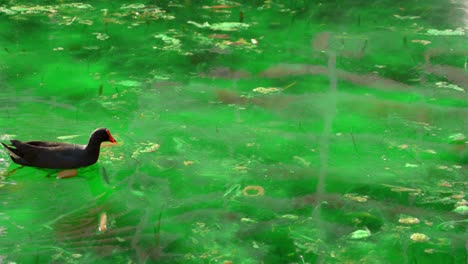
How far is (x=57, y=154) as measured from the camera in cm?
448

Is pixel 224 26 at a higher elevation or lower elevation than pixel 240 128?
higher

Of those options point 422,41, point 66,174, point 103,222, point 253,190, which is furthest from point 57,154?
point 422,41

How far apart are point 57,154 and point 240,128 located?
4.05 feet

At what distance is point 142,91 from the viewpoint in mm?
5543

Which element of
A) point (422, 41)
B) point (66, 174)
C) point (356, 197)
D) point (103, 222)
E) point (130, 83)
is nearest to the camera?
point (103, 222)

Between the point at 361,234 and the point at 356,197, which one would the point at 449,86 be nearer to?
the point at 356,197

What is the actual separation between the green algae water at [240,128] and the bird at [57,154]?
72mm

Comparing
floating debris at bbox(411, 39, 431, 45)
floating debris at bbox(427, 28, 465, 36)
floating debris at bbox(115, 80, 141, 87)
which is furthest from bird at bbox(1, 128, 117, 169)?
floating debris at bbox(427, 28, 465, 36)

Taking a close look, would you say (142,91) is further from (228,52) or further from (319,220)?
(319,220)

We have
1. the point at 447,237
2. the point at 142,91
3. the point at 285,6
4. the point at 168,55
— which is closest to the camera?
the point at 447,237

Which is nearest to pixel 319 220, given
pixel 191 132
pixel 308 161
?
pixel 308 161

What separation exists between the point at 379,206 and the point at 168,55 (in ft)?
8.12

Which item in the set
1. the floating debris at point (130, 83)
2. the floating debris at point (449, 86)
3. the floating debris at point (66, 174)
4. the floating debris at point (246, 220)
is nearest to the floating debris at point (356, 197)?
the floating debris at point (246, 220)

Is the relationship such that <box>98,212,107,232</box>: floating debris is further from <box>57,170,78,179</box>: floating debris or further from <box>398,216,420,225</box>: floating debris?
<box>398,216,420,225</box>: floating debris
